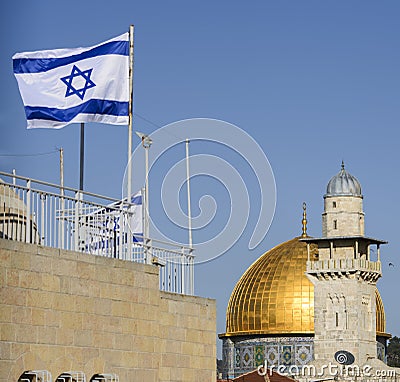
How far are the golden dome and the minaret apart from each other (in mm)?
5219

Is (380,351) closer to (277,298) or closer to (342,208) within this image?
(277,298)

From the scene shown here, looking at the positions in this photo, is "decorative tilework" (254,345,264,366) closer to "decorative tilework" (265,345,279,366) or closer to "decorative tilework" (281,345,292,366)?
"decorative tilework" (265,345,279,366)

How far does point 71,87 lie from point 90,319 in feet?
11.6

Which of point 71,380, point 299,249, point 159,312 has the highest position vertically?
point 299,249

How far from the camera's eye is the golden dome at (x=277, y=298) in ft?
184

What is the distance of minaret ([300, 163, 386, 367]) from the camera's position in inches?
1918

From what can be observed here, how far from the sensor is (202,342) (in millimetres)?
16828

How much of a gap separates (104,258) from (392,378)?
119 feet

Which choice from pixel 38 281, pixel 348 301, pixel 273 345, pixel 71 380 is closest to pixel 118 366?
pixel 71 380

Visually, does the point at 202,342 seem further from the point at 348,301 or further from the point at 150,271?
the point at 348,301

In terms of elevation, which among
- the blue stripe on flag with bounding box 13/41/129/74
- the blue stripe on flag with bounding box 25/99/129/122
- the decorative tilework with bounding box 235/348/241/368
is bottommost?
the decorative tilework with bounding box 235/348/241/368

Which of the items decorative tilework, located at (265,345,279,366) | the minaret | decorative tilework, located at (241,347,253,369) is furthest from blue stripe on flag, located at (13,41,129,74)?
decorative tilework, located at (241,347,253,369)

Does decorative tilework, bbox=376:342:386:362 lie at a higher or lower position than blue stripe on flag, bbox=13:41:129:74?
lower

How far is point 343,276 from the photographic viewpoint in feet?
160
